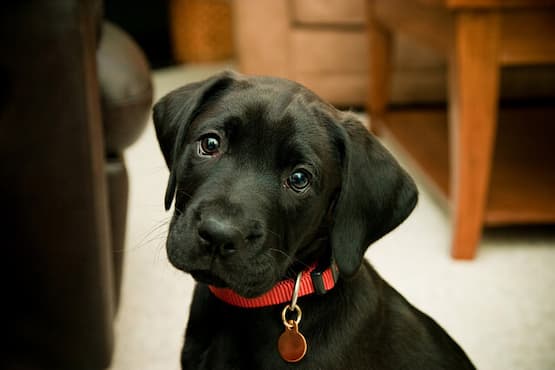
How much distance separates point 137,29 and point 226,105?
492cm

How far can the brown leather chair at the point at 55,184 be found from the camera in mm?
1591

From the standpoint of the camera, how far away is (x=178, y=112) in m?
1.49

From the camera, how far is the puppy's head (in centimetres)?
128

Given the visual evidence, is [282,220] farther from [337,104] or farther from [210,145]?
[337,104]

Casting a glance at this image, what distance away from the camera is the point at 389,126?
3902mm

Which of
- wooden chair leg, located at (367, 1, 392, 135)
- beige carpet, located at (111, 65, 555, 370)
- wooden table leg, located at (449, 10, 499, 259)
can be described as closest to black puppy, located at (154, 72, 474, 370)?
beige carpet, located at (111, 65, 555, 370)

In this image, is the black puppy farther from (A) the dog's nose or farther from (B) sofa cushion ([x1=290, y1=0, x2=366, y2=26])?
(B) sofa cushion ([x1=290, y1=0, x2=366, y2=26])

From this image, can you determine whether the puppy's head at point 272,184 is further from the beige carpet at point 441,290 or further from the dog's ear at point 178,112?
the beige carpet at point 441,290

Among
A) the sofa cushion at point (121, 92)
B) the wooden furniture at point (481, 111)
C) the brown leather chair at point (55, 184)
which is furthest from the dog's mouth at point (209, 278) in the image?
the wooden furniture at point (481, 111)

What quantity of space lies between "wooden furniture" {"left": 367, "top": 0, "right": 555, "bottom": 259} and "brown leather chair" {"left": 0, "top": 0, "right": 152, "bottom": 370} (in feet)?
3.77

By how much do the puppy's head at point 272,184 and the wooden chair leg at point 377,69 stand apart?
2541 mm

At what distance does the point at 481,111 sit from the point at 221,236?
152 cm

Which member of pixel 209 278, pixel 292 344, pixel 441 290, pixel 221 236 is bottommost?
pixel 441 290

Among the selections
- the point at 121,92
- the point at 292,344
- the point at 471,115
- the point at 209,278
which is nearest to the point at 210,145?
the point at 209,278
